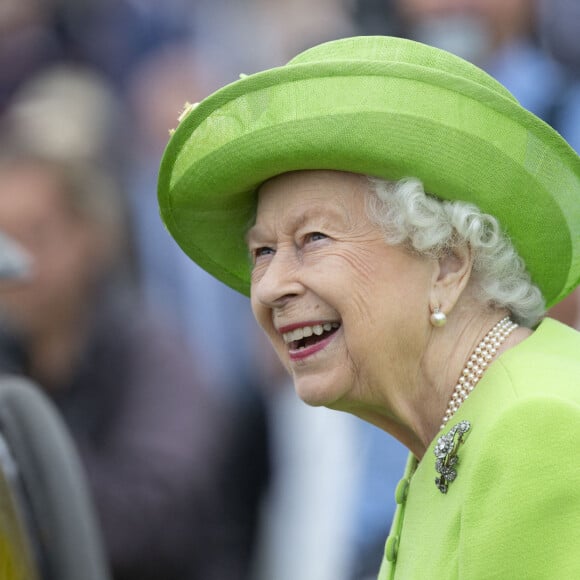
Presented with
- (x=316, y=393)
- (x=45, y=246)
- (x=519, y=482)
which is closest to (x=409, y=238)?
(x=316, y=393)

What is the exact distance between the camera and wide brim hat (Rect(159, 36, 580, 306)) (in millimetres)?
2936

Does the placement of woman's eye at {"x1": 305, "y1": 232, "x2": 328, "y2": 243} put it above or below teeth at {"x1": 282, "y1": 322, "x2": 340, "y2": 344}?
above

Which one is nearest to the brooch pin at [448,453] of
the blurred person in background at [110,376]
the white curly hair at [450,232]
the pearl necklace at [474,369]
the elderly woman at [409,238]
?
the elderly woman at [409,238]

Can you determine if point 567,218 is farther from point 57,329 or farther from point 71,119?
point 71,119

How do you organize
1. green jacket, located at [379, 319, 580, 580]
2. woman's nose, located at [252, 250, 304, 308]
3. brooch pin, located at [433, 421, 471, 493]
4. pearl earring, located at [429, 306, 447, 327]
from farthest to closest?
1. woman's nose, located at [252, 250, 304, 308]
2. pearl earring, located at [429, 306, 447, 327]
3. brooch pin, located at [433, 421, 471, 493]
4. green jacket, located at [379, 319, 580, 580]

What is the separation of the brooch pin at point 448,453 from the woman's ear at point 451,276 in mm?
316

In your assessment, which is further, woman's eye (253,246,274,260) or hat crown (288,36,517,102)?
woman's eye (253,246,274,260)

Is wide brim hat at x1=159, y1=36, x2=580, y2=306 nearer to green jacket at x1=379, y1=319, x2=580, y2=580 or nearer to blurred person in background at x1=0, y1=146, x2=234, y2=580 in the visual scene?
green jacket at x1=379, y1=319, x2=580, y2=580

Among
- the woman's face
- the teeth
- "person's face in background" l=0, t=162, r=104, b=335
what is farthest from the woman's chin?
"person's face in background" l=0, t=162, r=104, b=335

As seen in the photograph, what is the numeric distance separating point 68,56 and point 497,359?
5.05m

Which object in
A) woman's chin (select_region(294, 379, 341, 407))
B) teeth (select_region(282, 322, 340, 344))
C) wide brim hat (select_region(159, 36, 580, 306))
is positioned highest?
wide brim hat (select_region(159, 36, 580, 306))

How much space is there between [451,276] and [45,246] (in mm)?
2520

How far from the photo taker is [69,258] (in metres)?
5.23

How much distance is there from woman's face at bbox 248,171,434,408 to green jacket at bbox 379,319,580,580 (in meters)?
0.29
